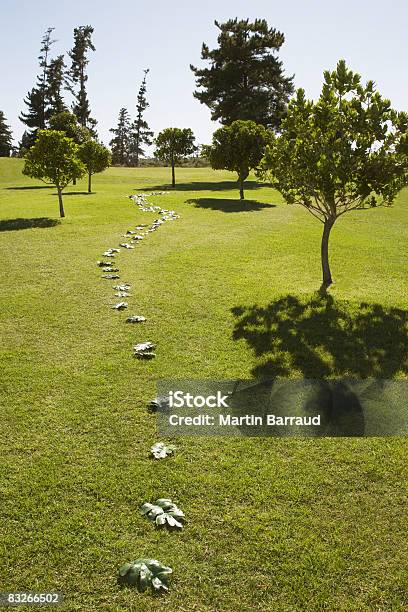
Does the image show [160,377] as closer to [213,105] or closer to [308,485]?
[308,485]

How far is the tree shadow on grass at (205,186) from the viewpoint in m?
48.5

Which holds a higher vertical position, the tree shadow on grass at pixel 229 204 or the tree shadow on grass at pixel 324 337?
the tree shadow on grass at pixel 229 204

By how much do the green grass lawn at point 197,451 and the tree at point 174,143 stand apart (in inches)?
1266

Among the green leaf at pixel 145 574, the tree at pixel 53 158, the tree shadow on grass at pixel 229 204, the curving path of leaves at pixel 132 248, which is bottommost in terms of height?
the green leaf at pixel 145 574

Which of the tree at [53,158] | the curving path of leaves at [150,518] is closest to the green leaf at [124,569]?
the curving path of leaves at [150,518]

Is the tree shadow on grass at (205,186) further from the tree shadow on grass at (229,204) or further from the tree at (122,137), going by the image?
the tree at (122,137)

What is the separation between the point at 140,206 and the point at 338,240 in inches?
666

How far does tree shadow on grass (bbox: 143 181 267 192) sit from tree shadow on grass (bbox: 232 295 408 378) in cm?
3605

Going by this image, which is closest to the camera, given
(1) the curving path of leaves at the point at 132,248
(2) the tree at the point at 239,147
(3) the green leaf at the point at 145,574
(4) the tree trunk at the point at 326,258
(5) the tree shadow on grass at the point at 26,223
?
(3) the green leaf at the point at 145,574

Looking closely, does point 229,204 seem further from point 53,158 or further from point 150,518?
point 150,518

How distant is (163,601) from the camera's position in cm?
492

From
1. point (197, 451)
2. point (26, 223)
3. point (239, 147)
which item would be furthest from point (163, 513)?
point (239, 147)

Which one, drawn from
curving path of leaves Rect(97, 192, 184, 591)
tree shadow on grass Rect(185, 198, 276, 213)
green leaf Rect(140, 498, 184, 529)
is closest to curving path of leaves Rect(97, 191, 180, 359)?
curving path of leaves Rect(97, 192, 184, 591)

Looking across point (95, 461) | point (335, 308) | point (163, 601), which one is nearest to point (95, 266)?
point (335, 308)
